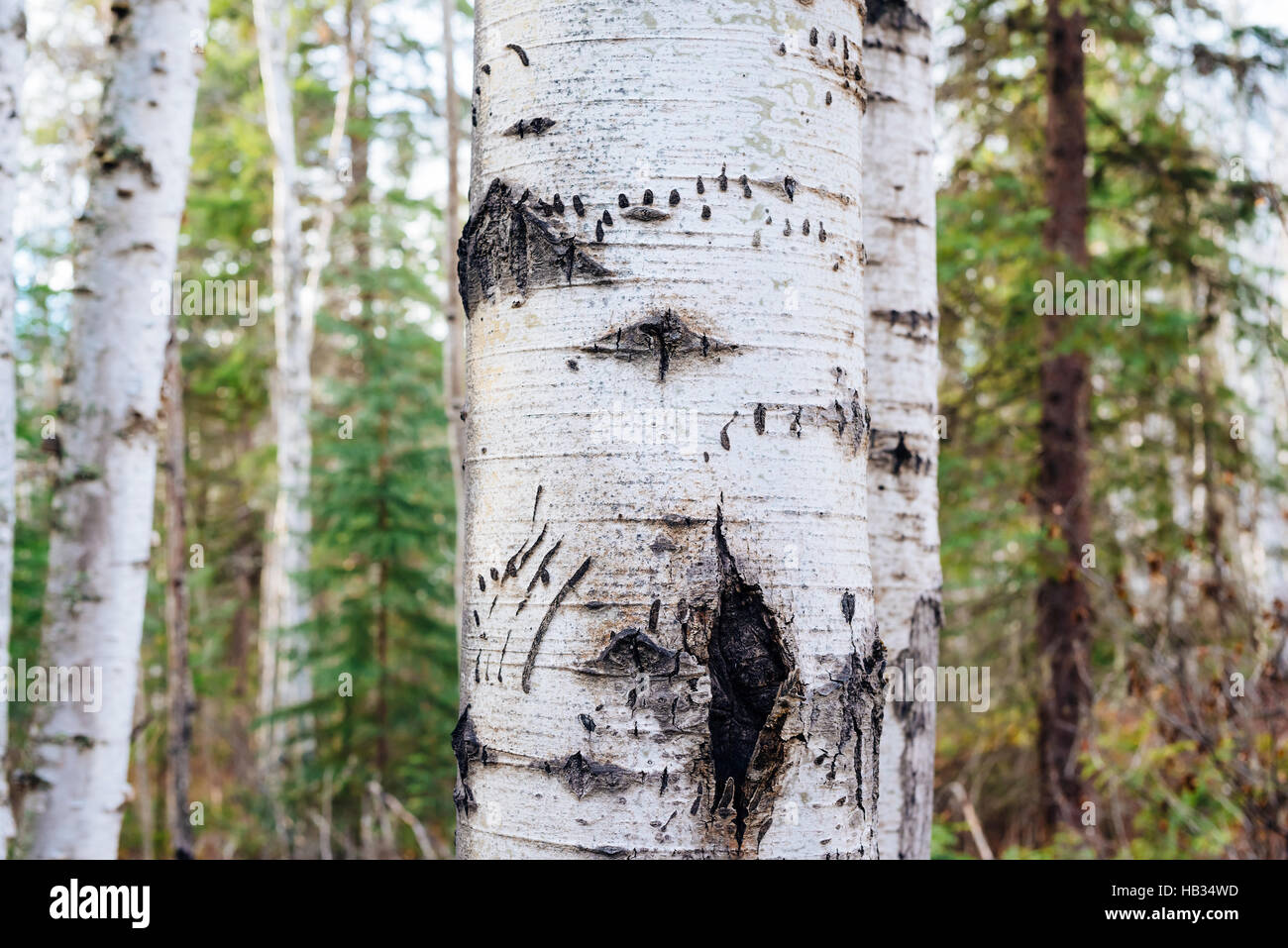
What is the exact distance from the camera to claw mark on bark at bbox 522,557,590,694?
102 cm

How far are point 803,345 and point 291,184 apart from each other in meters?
10.1

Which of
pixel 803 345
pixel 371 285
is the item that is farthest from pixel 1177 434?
pixel 803 345

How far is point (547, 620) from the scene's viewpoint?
1036 mm

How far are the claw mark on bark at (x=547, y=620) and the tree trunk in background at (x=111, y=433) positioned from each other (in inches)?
115

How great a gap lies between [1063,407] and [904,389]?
543 centimetres

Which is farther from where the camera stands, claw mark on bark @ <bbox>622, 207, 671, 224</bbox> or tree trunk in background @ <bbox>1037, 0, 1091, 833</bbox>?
tree trunk in background @ <bbox>1037, 0, 1091, 833</bbox>

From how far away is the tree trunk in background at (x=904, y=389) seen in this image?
84.7 inches

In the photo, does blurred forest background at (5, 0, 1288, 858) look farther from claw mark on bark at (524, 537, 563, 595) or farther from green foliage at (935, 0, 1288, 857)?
claw mark on bark at (524, 537, 563, 595)

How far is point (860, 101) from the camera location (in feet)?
3.98

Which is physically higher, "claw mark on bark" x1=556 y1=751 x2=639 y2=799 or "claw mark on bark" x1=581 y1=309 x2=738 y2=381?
"claw mark on bark" x1=581 y1=309 x2=738 y2=381

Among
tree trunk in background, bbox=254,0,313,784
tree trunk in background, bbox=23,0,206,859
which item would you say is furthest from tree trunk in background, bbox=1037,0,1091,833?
tree trunk in background, bbox=254,0,313,784

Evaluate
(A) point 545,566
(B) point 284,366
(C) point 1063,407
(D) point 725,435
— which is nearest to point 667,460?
(D) point 725,435
